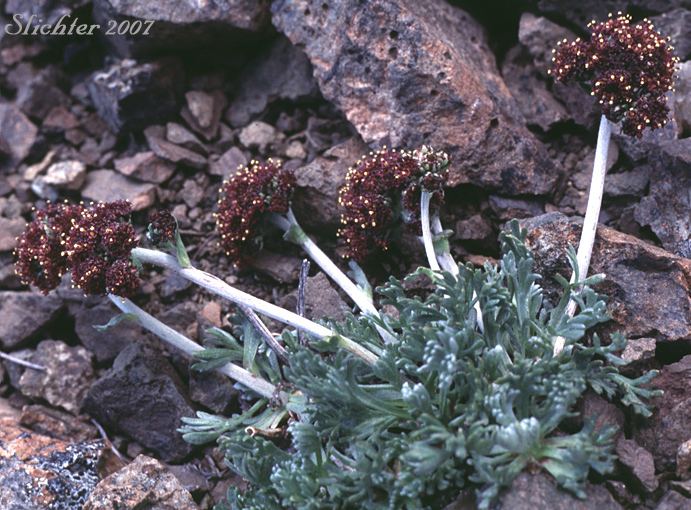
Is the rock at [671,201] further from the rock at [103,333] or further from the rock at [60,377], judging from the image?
the rock at [60,377]

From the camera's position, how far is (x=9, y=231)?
21.0ft

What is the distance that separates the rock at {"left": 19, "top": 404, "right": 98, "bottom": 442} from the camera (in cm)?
542

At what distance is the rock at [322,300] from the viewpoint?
5.39 m

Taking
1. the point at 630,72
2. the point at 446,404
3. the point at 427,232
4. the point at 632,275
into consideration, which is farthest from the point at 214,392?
the point at 630,72

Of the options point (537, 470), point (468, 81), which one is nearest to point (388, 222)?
point (468, 81)

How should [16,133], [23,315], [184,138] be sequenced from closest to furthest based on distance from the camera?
[23,315] → [184,138] → [16,133]

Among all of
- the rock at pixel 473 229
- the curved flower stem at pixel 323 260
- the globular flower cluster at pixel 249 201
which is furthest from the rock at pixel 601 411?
the globular flower cluster at pixel 249 201

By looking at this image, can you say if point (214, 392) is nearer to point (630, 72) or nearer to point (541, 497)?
point (541, 497)

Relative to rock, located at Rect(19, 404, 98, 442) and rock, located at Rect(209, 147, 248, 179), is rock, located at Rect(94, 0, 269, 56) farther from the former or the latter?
rock, located at Rect(19, 404, 98, 442)

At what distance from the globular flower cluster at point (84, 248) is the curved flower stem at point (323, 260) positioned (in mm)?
984

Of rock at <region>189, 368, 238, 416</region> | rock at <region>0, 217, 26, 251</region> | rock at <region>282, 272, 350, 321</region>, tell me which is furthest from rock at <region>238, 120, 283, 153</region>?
rock at <region>189, 368, 238, 416</region>

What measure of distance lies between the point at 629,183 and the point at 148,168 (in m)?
3.43

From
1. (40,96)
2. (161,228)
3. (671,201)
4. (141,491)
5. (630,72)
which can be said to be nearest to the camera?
(141,491)

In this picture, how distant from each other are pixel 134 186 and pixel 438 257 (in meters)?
2.51
